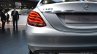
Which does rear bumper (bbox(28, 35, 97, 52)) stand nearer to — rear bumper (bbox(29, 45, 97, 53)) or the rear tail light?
rear bumper (bbox(29, 45, 97, 53))

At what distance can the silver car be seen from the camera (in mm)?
5543

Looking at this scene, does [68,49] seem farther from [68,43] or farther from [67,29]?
[67,29]

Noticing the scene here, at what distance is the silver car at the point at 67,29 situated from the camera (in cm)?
554

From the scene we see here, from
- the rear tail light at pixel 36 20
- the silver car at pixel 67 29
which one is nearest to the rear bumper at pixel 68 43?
the silver car at pixel 67 29

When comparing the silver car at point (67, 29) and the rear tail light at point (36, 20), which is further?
the rear tail light at point (36, 20)

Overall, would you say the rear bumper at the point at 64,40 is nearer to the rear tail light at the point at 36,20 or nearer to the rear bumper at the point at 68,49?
the rear bumper at the point at 68,49

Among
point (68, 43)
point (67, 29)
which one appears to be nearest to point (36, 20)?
point (67, 29)

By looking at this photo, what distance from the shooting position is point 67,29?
5562 mm

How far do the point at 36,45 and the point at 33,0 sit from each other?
32314 mm

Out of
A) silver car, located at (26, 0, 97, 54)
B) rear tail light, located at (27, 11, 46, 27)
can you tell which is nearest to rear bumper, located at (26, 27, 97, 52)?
silver car, located at (26, 0, 97, 54)

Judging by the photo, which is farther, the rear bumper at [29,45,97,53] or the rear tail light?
the rear tail light

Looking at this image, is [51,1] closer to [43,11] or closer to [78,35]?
[43,11]

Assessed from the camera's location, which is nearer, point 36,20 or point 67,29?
point 67,29

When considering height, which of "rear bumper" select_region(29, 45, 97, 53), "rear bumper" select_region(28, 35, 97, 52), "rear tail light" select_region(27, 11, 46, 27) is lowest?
"rear bumper" select_region(29, 45, 97, 53)
